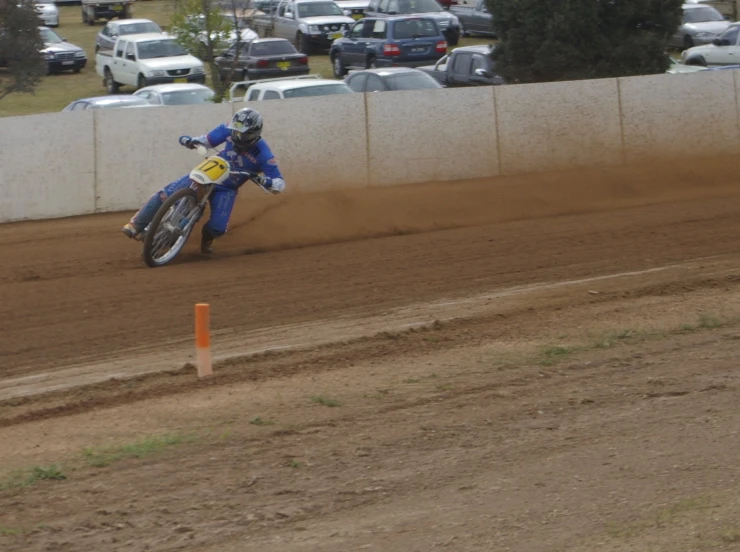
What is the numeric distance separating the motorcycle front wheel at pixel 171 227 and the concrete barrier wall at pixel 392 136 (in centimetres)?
397

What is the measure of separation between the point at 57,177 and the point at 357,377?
27.3 feet

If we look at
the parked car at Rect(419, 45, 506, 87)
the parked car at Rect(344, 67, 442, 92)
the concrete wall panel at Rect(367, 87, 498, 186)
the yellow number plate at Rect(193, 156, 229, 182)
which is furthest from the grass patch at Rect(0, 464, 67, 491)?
the parked car at Rect(419, 45, 506, 87)

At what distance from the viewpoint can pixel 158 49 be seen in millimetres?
31750

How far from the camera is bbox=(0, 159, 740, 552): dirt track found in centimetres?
533


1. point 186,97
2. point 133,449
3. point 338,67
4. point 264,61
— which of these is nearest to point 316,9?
point 338,67

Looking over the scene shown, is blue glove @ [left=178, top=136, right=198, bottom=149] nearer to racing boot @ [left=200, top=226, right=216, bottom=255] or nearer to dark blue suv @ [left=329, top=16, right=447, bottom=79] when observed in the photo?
racing boot @ [left=200, top=226, right=216, bottom=255]

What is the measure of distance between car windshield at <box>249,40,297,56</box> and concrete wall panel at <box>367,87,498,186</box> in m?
15.0

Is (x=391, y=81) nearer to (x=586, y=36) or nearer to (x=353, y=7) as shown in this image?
(x=586, y=36)

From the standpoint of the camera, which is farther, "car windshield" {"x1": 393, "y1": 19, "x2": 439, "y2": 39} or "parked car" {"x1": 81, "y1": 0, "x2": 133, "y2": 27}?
"parked car" {"x1": 81, "y1": 0, "x2": 133, "y2": 27}

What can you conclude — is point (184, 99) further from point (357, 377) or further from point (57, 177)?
point (357, 377)

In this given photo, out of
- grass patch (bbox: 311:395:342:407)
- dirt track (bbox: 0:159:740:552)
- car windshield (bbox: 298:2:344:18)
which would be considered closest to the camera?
dirt track (bbox: 0:159:740:552)

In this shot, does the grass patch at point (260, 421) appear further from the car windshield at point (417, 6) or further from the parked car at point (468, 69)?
the car windshield at point (417, 6)

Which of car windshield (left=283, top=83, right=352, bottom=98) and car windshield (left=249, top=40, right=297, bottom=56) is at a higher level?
car windshield (left=249, top=40, right=297, bottom=56)

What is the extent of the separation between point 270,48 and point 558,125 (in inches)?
608
